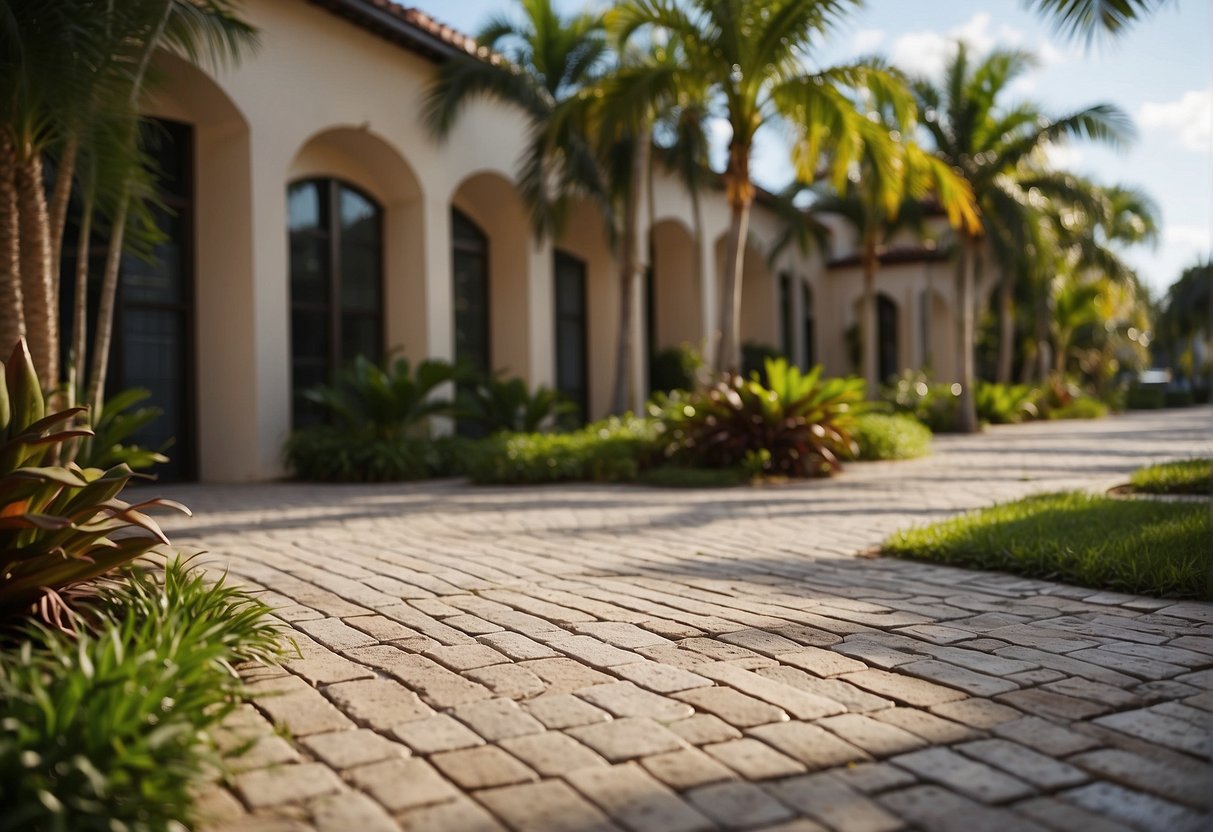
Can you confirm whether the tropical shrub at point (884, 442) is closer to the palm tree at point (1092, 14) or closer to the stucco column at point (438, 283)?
the stucco column at point (438, 283)

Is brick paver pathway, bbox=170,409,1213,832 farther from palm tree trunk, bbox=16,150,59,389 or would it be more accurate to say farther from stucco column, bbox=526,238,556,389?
stucco column, bbox=526,238,556,389

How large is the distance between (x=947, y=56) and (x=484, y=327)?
9.75 meters

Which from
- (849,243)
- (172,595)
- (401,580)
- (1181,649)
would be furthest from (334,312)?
(849,243)

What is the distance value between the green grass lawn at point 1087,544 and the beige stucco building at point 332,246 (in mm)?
8654

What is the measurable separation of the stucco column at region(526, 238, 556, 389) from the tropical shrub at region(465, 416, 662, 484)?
15.1ft

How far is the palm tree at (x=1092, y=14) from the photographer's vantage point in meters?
6.28

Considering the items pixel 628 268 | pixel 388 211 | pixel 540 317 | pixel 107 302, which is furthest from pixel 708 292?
Result: pixel 107 302

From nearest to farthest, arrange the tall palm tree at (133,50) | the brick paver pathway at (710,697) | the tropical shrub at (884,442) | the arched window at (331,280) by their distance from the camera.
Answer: the brick paver pathway at (710,697)
the tall palm tree at (133,50)
the tropical shrub at (884,442)
the arched window at (331,280)

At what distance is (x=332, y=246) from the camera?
14266mm

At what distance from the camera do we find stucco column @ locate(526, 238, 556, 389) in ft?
54.2

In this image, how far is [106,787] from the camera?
7.23ft

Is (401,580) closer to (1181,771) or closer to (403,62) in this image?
(1181,771)

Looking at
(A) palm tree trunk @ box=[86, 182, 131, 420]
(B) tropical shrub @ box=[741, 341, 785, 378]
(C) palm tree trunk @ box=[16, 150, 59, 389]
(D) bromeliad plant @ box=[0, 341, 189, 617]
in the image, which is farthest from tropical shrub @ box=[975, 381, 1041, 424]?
(D) bromeliad plant @ box=[0, 341, 189, 617]

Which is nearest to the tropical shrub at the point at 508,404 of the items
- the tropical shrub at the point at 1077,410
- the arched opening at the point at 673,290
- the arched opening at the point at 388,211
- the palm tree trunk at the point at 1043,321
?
the arched opening at the point at 388,211
